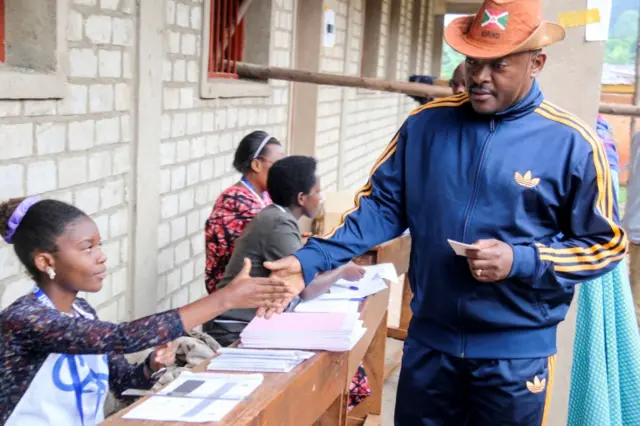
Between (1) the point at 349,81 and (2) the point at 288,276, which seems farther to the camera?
(1) the point at 349,81

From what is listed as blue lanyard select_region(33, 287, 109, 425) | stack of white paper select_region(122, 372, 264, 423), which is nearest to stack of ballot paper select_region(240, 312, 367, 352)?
stack of white paper select_region(122, 372, 264, 423)

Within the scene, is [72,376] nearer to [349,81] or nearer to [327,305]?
[327,305]

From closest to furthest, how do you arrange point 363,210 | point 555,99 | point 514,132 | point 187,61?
point 514,132 < point 363,210 < point 555,99 < point 187,61

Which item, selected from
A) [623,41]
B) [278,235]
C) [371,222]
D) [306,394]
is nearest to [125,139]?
[278,235]

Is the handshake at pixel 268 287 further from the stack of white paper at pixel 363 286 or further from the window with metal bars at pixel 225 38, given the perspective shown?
the window with metal bars at pixel 225 38

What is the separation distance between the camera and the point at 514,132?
2.54m

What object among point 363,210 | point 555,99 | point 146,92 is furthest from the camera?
point 146,92

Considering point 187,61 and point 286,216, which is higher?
point 187,61

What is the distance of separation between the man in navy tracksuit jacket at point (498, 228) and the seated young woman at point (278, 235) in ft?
3.14

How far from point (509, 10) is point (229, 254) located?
2199mm

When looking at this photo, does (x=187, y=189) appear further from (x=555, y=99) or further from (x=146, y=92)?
(x=555, y=99)

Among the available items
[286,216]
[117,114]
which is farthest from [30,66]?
[286,216]

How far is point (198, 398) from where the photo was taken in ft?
7.39

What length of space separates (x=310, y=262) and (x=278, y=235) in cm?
101
